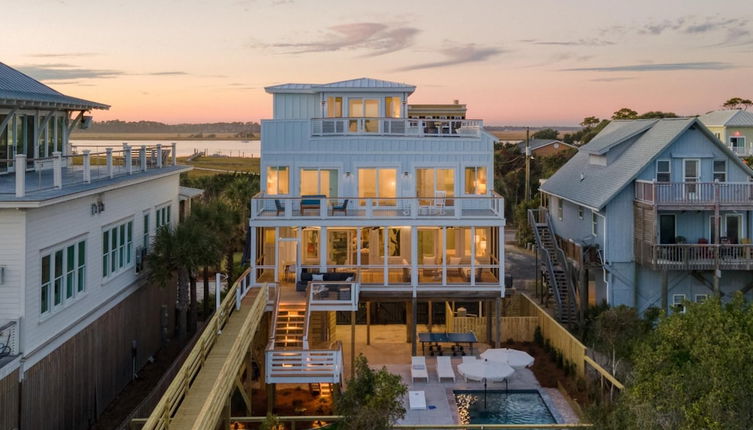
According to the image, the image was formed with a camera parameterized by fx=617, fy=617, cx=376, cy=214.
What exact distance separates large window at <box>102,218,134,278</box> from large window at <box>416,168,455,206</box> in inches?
477

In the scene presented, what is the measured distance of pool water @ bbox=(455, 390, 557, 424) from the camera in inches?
704

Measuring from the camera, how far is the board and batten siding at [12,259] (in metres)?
12.7

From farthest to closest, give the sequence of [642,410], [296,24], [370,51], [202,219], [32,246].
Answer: [370,51] < [296,24] < [202,219] < [32,246] < [642,410]

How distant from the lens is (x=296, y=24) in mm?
38500

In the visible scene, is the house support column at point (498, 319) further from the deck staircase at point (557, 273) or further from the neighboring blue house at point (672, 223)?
the neighboring blue house at point (672, 223)

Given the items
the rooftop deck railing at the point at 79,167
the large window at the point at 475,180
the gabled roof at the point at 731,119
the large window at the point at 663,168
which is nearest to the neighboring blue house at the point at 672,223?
the large window at the point at 663,168

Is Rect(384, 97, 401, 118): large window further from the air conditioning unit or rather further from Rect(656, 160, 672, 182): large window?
the air conditioning unit

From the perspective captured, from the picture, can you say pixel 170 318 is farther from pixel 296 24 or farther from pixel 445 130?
pixel 296 24

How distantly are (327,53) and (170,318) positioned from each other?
2829 centimetres

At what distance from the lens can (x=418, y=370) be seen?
20703 millimetres

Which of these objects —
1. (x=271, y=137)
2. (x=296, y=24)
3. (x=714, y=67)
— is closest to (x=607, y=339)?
(x=271, y=137)

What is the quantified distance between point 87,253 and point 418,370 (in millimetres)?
10897

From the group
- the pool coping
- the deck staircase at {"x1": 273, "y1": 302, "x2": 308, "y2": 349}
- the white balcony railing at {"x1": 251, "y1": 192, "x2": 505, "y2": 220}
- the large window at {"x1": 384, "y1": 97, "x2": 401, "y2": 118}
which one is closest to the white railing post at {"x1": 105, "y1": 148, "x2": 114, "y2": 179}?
the white balcony railing at {"x1": 251, "y1": 192, "x2": 505, "y2": 220}

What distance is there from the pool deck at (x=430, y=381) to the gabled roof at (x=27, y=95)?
13.5 meters
